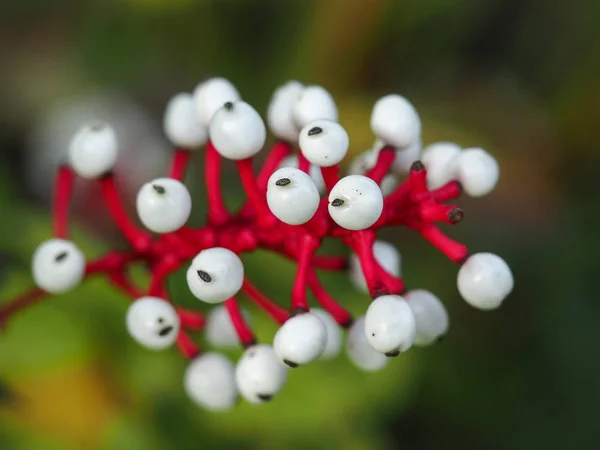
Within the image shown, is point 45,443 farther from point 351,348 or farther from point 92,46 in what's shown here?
point 92,46

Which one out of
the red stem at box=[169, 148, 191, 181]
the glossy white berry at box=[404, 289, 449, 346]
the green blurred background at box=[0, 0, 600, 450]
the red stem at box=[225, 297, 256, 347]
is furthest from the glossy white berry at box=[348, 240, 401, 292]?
the green blurred background at box=[0, 0, 600, 450]

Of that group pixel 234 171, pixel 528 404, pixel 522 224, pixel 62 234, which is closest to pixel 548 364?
pixel 528 404

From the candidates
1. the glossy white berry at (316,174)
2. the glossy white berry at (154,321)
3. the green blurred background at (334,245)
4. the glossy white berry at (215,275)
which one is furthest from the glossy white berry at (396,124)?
the green blurred background at (334,245)

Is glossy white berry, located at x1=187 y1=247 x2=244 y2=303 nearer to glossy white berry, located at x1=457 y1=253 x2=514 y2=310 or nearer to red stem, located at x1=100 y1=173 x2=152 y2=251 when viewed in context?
red stem, located at x1=100 y1=173 x2=152 y2=251

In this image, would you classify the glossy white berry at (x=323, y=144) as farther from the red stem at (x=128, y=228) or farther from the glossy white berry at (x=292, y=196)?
the red stem at (x=128, y=228)

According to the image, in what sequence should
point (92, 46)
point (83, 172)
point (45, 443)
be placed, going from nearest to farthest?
point (83, 172)
point (45, 443)
point (92, 46)

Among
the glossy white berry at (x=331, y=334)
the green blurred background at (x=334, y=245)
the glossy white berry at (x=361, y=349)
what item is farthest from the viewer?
the green blurred background at (x=334, y=245)
